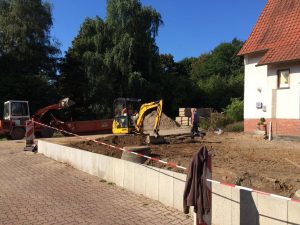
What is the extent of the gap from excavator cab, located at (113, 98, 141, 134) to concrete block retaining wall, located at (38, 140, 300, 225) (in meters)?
9.36

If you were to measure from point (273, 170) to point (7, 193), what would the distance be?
22.4 ft

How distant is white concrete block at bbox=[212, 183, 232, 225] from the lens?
21.5 ft

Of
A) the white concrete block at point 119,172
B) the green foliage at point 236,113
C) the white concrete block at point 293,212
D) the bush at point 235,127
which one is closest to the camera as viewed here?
the white concrete block at point 293,212

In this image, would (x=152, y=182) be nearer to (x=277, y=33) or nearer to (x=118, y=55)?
(x=277, y=33)

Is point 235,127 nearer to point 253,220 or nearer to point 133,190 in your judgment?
point 133,190

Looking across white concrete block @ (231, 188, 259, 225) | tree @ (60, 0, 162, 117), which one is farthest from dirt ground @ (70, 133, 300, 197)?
tree @ (60, 0, 162, 117)

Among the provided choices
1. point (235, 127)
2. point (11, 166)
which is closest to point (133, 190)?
point (11, 166)

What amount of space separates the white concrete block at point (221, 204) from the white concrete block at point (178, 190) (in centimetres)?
101

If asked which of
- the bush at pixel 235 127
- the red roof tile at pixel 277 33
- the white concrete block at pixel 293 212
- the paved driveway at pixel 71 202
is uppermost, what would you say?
the red roof tile at pixel 277 33

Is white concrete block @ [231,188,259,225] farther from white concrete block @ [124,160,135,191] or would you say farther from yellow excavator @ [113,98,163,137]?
yellow excavator @ [113,98,163,137]

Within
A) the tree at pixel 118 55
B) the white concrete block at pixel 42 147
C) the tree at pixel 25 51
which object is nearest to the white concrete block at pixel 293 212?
the white concrete block at pixel 42 147

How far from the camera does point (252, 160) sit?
42.8 ft

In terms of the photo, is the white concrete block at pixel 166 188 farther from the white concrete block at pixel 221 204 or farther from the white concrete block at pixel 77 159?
the white concrete block at pixel 77 159

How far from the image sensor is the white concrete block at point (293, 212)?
5363 mm
